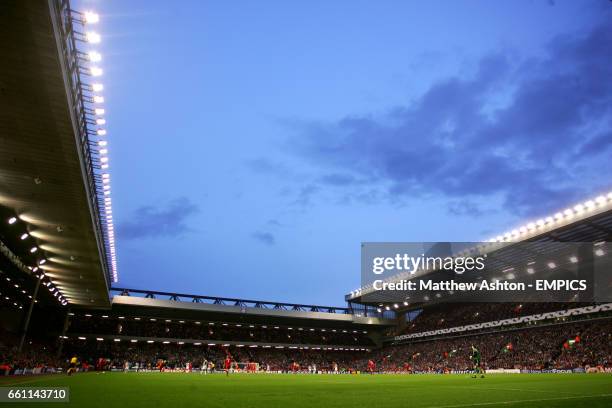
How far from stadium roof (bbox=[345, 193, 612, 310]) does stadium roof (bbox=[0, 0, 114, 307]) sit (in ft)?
116

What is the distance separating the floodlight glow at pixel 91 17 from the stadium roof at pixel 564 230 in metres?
34.8

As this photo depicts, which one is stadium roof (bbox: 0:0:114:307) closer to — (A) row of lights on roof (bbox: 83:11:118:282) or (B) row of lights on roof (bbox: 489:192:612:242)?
(A) row of lights on roof (bbox: 83:11:118:282)

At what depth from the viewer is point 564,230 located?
3775 centimetres

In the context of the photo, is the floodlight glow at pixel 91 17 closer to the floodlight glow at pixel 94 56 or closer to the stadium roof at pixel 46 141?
the stadium roof at pixel 46 141

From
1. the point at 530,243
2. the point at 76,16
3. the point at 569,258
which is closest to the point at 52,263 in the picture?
the point at 76,16

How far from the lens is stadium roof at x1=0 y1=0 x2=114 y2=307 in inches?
453

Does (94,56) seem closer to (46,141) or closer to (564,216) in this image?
(46,141)

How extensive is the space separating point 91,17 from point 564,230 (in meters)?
40.1

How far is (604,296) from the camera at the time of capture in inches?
1762

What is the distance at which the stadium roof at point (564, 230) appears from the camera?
33.2 meters

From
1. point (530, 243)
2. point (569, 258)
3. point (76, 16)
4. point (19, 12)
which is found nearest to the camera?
point (19, 12)

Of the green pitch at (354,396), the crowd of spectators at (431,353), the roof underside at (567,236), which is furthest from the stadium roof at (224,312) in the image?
the green pitch at (354,396)

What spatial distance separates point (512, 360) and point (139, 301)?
49.8 meters

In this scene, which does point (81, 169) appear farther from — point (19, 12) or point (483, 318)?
point (483, 318)
